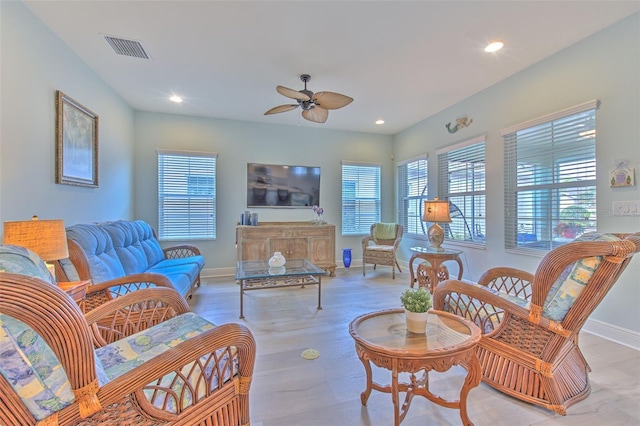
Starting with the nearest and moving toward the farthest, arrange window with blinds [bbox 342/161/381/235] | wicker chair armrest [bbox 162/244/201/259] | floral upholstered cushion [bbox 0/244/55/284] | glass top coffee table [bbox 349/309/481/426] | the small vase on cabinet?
floral upholstered cushion [bbox 0/244/55/284] < glass top coffee table [bbox 349/309/481/426] < the small vase on cabinet < wicker chair armrest [bbox 162/244/201/259] < window with blinds [bbox 342/161/381/235]

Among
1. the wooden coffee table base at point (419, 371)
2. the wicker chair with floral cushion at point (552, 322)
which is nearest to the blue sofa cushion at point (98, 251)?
the wooden coffee table base at point (419, 371)

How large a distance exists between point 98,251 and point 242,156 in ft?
9.74

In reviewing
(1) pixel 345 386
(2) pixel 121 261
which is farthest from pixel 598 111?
(2) pixel 121 261

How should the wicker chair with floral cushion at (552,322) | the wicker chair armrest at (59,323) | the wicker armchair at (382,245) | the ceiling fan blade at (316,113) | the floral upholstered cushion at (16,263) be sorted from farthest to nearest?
1. the wicker armchair at (382,245)
2. the ceiling fan blade at (316,113)
3. the wicker chair with floral cushion at (552,322)
4. the floral upholstered cushion at (16,263)
5. the wicker chair armrest at (59,323)

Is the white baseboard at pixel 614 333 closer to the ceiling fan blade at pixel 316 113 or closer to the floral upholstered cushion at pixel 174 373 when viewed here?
the floral upholstered cushion at pixel 174 373

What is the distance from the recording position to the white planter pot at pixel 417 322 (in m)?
1.53

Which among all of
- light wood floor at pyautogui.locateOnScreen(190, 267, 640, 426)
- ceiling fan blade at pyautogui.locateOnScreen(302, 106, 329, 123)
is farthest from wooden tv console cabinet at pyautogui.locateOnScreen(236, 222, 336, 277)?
ceiling fan blade at pyautogui.locateOnScreen(302, 106, 329, 123)

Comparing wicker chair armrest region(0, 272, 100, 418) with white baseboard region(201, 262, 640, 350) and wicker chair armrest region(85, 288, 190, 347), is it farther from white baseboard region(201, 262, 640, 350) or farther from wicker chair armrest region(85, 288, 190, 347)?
white baseboard region(201, 262, 640, 350)

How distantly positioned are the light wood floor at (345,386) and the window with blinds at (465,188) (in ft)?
5.80

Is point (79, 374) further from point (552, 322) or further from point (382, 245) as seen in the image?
point (382, 245)

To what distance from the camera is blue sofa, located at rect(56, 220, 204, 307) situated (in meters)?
2.12

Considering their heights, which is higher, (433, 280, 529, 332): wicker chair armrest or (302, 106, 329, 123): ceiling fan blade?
(302, 106, 329, 123): ceiling fan blade

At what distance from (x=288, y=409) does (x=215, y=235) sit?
3.75m

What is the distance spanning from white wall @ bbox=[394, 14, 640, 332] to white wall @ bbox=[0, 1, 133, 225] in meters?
4.76
